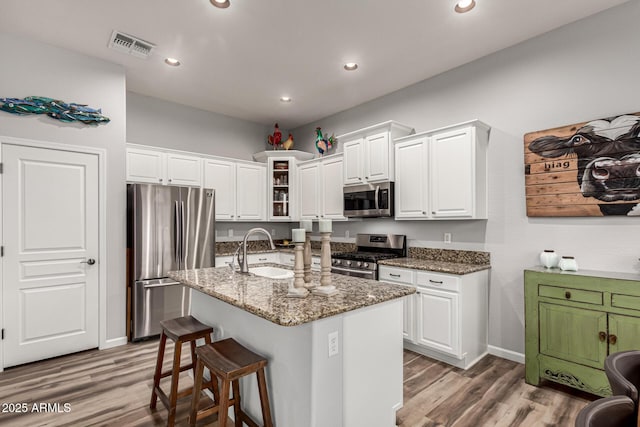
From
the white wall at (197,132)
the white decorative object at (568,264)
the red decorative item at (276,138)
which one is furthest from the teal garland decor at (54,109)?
the white decorative object at (568,264)

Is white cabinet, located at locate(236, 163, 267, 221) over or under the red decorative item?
under

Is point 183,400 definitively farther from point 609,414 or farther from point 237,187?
point 237,187

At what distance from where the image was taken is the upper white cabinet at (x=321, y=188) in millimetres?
4676

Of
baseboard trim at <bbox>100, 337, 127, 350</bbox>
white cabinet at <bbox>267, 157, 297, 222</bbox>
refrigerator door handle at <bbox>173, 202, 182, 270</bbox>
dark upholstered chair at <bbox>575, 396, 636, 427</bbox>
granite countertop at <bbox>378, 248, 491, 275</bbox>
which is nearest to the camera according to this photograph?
dark upholstered chair at <bbox>575, 396, 636, 427</bbox>

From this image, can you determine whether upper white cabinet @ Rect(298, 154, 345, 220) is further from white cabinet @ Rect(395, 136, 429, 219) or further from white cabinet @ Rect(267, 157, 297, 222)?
white cabinet @ Rect(395, 136, 429, 219)

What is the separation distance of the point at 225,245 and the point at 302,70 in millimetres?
2779

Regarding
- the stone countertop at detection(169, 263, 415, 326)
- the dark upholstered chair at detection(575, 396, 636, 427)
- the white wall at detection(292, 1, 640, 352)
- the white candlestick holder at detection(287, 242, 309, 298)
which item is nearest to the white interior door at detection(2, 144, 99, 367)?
the stone countertop at detection(169, 263, 415, 326)

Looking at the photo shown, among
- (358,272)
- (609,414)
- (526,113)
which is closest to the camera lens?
(609,414)

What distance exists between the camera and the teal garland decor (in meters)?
3.02

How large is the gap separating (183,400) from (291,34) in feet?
10.4

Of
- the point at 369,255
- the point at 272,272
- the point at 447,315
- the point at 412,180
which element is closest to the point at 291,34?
the point at 412,180

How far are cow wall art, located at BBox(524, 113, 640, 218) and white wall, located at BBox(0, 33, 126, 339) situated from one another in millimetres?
4167

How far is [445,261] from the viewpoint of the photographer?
3664 millimetres

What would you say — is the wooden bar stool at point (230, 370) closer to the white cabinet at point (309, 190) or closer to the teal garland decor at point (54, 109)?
the teal garland decor at point (54, 109)
